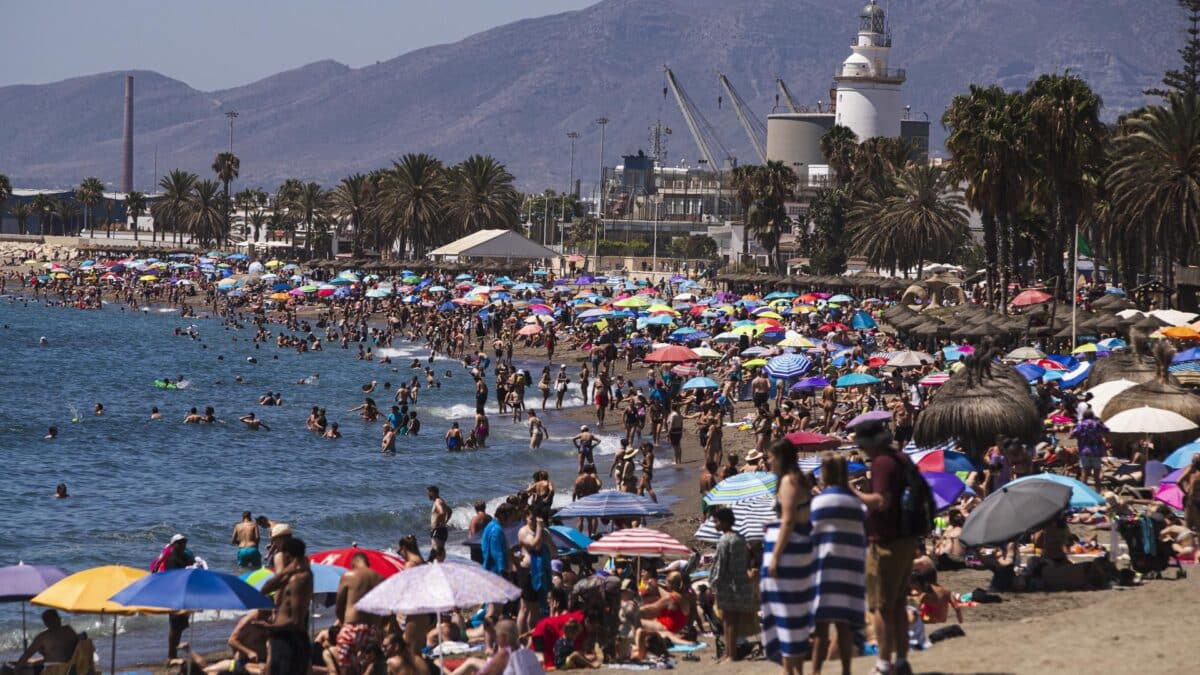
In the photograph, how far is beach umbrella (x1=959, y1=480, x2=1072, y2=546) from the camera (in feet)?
42.5

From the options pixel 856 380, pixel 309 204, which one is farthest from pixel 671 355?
pixel 309 204

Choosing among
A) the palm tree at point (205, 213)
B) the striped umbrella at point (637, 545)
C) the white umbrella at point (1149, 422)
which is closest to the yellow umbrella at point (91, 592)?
the striped umbrella at point (637, 545)

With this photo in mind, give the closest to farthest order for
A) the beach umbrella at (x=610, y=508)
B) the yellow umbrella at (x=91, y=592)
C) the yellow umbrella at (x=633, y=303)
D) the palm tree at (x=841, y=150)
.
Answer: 1. the yellow umbrella at (x=91, y=592)
2. the beach umbrella at (x=610, y=508)
3. the yellow umbrella at (x=633, y=303)
4. the palm tree at (x=841, y=150)

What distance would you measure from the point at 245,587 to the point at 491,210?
8387 centimetres

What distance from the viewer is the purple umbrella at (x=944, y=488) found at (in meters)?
14.9

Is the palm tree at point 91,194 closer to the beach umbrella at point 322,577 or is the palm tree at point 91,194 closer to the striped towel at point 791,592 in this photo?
the beach umbrella at point 322,577

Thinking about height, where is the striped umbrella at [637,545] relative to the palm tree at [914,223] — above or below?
below

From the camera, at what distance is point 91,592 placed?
1258cm

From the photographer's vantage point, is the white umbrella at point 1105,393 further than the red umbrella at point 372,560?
Yes

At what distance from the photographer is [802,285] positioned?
67.6m

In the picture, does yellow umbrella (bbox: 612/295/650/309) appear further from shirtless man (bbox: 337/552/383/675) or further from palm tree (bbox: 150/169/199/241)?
palm tree (bbox: 150/169/199/241)

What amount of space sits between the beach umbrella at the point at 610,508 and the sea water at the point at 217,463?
4.03 metres

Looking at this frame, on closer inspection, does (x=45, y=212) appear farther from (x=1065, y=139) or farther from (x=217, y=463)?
(x=1065, y=139)

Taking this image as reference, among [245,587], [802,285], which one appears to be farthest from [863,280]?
[245,587]
